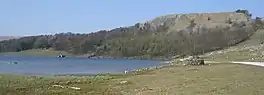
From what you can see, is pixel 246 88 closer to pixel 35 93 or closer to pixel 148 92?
pixel 148 92

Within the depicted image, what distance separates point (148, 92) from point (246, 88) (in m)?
6.39

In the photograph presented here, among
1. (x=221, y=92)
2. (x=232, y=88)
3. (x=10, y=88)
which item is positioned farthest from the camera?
(x=10, y=88)

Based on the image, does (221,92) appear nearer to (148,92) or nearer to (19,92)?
(148,92)

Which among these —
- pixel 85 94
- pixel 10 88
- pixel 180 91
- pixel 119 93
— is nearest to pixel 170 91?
pixel 180 91

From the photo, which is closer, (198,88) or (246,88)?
(246,88)

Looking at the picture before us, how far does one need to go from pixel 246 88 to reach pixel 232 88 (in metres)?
0.94

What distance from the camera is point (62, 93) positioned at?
30562 mm

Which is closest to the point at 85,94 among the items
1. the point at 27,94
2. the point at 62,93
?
the point at 62,93

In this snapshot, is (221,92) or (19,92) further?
(19,92)

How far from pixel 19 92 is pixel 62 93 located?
3099mm

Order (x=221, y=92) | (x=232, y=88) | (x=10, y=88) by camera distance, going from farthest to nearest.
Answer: (x=10, y=88)
(x=232, y=88)
(x=221, y=92)

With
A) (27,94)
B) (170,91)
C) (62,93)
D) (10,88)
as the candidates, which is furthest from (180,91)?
(10,88)

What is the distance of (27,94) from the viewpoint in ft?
98.7

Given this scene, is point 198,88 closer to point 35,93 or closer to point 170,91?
point 170,91
